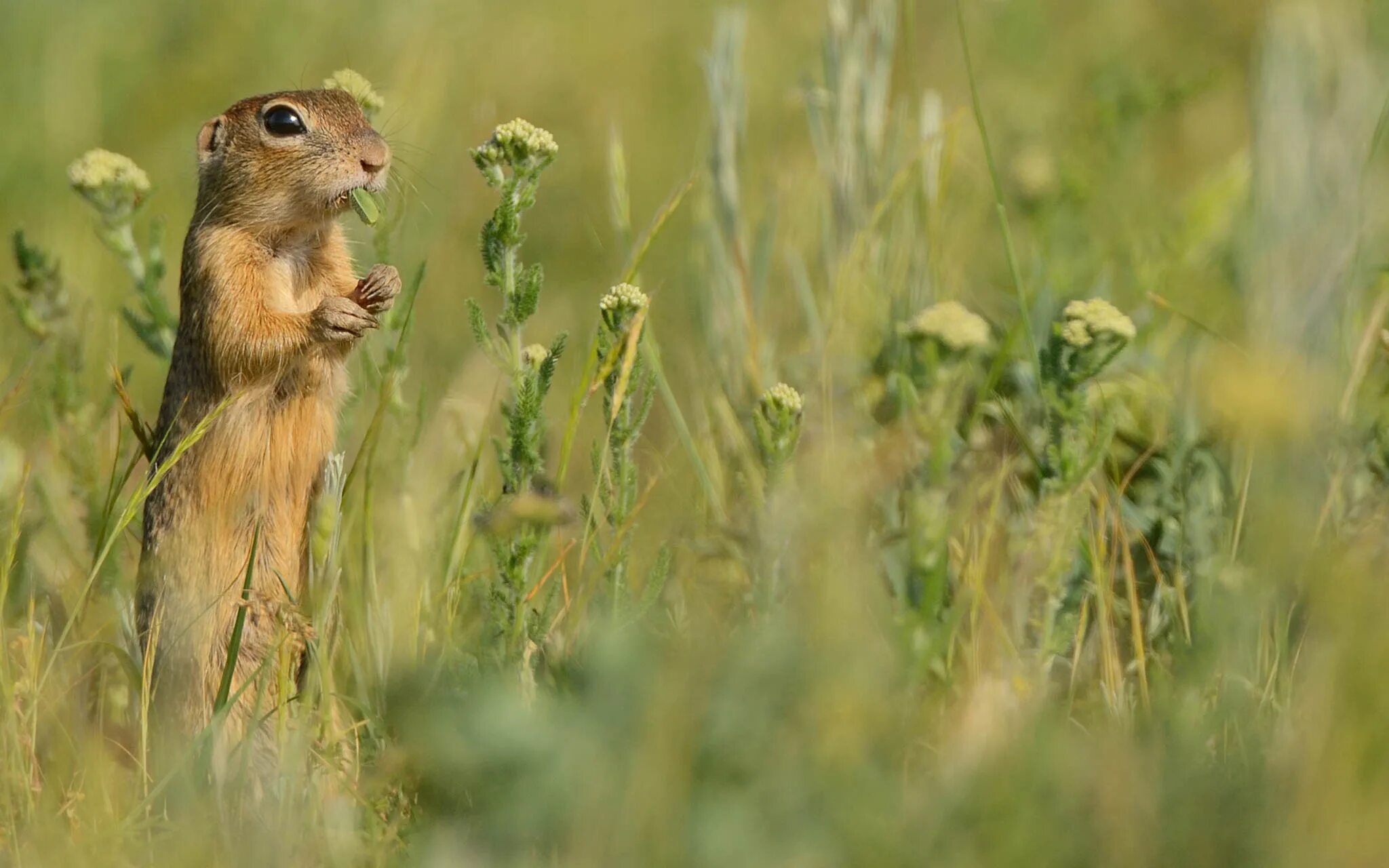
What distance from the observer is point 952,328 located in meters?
3.20

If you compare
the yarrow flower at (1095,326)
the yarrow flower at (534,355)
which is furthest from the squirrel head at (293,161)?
the yarrow flower at (1095,326)

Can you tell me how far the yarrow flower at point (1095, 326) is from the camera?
2770 millimetres

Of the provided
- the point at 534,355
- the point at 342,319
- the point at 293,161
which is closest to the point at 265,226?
the point at 293,161

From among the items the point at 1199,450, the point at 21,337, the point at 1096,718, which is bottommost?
the point at 1096,718

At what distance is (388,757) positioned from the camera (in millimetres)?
2432

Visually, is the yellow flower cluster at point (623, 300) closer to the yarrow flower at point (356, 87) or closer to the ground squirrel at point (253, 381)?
the ground squirrel at point (253, 381)

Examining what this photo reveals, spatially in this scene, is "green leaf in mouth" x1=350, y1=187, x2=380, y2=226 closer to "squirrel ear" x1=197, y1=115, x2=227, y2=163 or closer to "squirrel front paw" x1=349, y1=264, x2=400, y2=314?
"squirrel front paw" x1=349, y1=264, x2=400, y2=314

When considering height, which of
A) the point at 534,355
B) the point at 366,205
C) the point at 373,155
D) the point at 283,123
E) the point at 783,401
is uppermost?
the point at 283,123

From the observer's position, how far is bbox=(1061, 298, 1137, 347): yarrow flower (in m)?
2.77

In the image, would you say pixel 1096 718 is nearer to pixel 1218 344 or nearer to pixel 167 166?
pixel 1218 344

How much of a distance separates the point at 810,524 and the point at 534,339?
351 centimetres

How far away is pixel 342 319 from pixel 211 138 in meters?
0.90

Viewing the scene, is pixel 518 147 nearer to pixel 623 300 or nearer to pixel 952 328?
pixel 623 300

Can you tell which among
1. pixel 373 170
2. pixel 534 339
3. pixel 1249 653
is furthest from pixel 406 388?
pixel 1249 653
